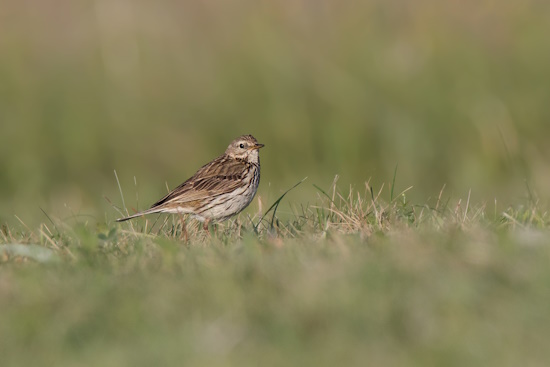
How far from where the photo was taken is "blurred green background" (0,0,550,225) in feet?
40.4

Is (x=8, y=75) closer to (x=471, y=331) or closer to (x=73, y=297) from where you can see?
(x=73, y=297)

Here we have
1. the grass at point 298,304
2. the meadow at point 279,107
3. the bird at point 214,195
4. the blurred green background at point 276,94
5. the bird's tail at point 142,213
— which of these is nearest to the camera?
the grass at point 298,304

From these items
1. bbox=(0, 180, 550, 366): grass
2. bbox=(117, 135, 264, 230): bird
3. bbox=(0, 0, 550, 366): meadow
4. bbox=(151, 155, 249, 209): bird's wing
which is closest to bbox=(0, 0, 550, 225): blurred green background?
bbox=(0, 0, 550, 366): meadow

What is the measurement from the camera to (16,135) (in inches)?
510

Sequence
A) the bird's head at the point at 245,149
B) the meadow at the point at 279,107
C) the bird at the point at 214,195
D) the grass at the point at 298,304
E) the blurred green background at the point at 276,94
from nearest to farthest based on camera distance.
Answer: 1. the grass at the point at 298,304
2. the bird at the point at 214,195
3. the bird's head at the point at 245,149
4. the meadow at the point at 279,107
5. the blurred green background at the point at 276,94

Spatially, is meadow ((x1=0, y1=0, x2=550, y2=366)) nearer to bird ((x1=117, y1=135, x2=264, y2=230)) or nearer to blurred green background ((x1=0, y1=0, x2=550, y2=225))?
blurred green background ((x1=0, y1=0, x2=550, y2=225))

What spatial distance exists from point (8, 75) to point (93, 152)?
1619 millimetres

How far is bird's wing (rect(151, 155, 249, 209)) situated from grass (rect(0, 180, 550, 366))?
2.67 meters

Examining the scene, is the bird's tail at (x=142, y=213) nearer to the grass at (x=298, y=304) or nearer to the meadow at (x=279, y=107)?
the meadow at (x=279, y=107)

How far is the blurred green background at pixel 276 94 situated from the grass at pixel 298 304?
6018mm

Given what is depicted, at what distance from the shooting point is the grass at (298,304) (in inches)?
173

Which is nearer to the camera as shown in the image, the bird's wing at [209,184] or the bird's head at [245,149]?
the bird's wing at [209,184]

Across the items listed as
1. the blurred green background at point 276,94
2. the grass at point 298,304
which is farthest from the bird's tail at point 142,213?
the blurred green background at point 276,94

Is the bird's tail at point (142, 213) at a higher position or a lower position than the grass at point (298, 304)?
lower
